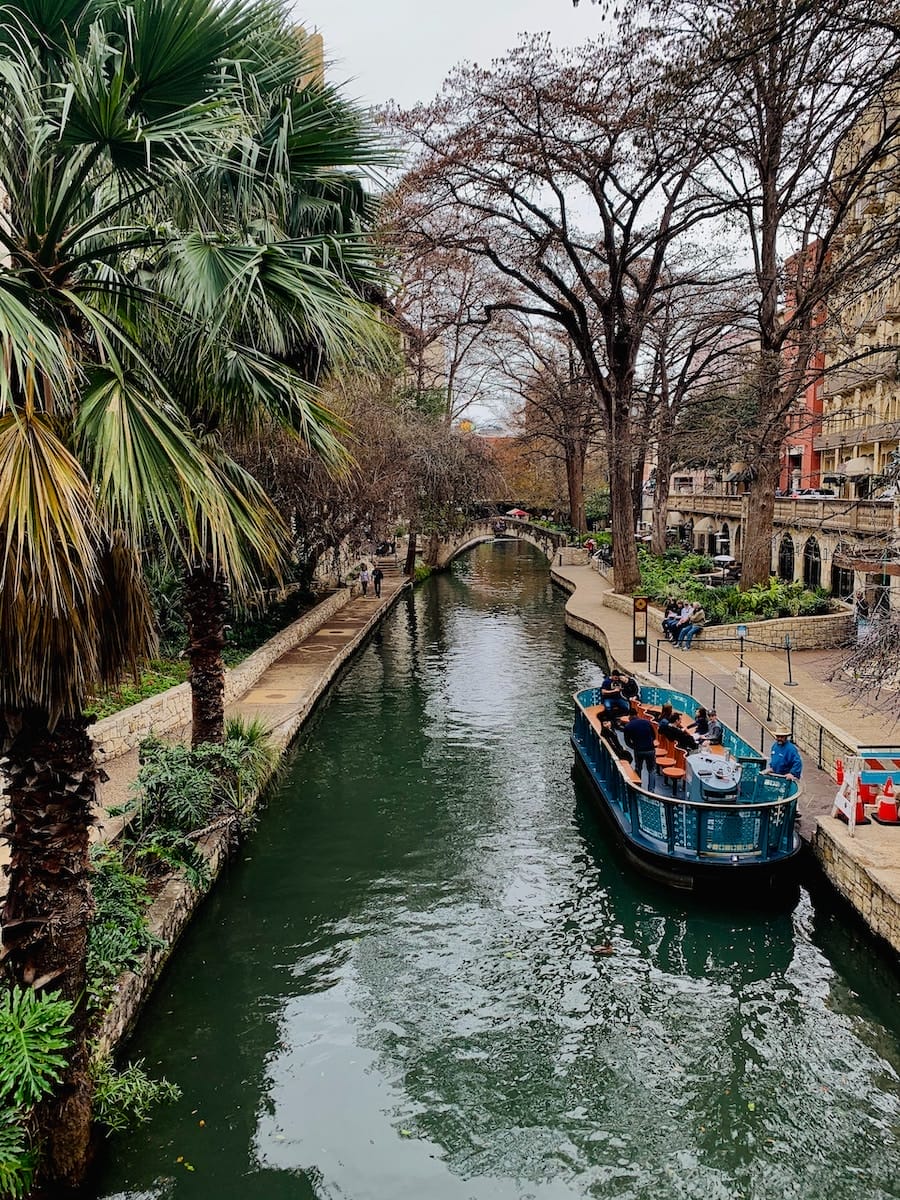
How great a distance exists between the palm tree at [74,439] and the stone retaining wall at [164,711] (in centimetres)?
297

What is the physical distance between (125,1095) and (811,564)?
3149cm

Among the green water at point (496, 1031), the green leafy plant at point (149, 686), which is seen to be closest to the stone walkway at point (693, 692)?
the green leafy plant at point (149, 686)

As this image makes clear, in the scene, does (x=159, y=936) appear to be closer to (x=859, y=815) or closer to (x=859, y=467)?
(x=859, y=815)

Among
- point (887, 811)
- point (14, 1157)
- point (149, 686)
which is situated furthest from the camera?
point (149, 686)

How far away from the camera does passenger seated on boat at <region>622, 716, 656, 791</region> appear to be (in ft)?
38.3

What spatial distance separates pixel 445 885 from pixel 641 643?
40.2 feet

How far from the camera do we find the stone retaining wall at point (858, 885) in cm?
870

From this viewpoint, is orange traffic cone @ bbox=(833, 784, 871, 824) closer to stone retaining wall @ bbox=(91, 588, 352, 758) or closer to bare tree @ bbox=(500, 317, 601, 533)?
stone retaining wall @ bbox=(91, 588, 352, 758)

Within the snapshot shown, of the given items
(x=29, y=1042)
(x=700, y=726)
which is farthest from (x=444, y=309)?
(x=29, y=1042)

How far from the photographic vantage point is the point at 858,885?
945 cm

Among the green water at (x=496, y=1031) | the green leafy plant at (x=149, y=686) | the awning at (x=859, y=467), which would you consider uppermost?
the awning at (x=859, y=467)

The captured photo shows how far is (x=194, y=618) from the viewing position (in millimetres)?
11461

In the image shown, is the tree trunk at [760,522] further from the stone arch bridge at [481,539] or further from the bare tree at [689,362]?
the stone arch bridge at [481,539]

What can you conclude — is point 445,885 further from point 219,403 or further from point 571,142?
point 571,142
